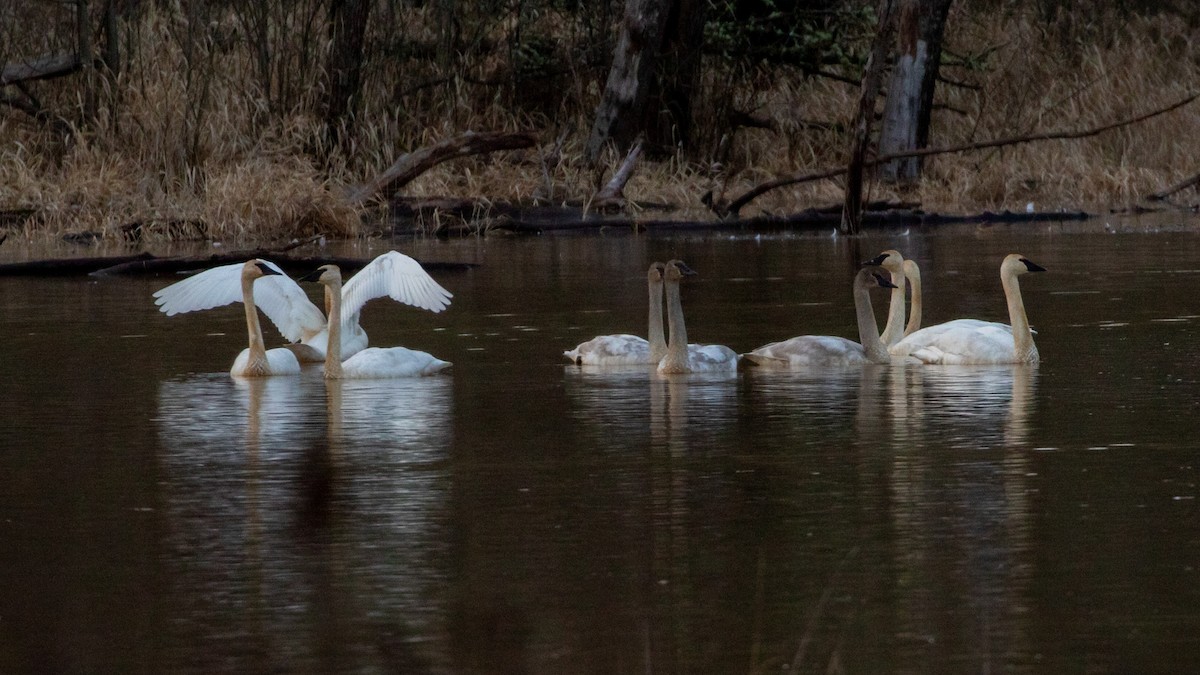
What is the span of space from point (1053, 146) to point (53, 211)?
1097 cm

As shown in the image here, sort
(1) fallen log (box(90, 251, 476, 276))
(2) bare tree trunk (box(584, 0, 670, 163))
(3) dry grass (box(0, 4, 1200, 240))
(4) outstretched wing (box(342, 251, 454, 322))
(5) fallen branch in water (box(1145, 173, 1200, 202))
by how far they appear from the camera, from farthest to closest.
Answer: (2) bare tree trunk (box(584, 0, 670, 163)) → (5) fallen branch in water (box(1145, 173, 1200, 202)) → (3) dry grass (box(0, 4, 1200, 240)) → (1) fallen log (box(90, 251, 476, 276)) → (4) outstretched wing (box(342, 251, 454, 322))

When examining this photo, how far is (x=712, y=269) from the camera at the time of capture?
1548cm

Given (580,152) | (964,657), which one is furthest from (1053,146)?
(964,657)

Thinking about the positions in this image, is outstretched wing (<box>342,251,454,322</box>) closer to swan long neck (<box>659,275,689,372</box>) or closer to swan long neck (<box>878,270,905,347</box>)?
swan long neck (<box>659,275,689,372</box>)

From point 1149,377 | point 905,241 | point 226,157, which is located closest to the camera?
point 1149,377


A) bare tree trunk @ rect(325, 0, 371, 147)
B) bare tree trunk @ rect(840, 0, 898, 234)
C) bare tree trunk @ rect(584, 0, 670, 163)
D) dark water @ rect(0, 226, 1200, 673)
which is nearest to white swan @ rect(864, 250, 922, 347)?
dark water @ rect(0, 226, 1200, 673)

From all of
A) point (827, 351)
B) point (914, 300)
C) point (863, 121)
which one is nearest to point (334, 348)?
point (827, 351)

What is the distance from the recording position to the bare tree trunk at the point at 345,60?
2166 centimetres

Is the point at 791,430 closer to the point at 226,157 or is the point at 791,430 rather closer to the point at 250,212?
the point at 250,212

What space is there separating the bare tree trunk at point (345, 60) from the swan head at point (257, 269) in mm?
10878

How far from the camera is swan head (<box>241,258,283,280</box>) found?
10648 mm

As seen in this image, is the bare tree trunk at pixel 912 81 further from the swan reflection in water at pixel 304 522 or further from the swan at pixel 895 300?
the swan reflection in water at pixel 304 522

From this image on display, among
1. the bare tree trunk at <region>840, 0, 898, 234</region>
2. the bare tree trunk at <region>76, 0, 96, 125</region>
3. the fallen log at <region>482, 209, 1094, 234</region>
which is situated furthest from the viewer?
the bare tree trunk at <region>76, 0, 96, 125</region>

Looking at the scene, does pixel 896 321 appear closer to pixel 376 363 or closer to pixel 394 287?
pixel 394 287
